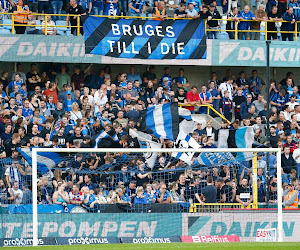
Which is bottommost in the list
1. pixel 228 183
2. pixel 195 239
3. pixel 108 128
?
pixel 195 239

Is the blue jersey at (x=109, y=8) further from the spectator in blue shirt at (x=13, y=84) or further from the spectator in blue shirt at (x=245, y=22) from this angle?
the spectator in blue shirt at (x=245, y=22)

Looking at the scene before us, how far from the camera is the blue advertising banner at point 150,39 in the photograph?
69.8 ft

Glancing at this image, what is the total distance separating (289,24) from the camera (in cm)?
2377

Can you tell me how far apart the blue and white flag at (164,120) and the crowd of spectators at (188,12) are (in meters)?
3.57

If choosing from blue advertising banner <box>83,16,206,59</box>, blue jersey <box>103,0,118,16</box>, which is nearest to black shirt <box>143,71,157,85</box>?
blue advertising banner <box>83,16,206,59</box>

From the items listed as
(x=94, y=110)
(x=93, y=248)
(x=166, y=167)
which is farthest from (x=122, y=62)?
(x=93, y=248)

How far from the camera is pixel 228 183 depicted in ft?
54.0

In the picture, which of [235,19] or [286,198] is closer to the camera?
[286,198]

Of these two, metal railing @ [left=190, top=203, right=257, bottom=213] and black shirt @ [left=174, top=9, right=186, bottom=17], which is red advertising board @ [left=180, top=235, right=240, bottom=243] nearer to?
metal railing @ [left=190, top=203, right=257, bottom=213]

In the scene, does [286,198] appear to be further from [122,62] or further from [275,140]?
[122,62]

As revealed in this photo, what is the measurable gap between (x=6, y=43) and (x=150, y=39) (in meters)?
4.04

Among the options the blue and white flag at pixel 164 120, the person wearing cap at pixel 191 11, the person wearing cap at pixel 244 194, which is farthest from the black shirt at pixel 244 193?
the person wearing cap at pixel 191 11

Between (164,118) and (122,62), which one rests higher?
(122,62)

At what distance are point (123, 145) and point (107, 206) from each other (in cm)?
244
